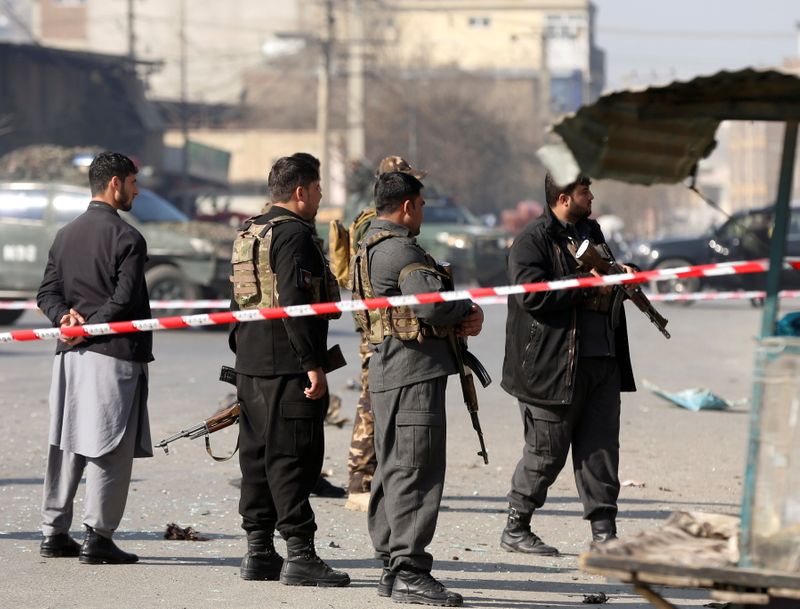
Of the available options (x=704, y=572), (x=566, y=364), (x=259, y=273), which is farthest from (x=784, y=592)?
(x=259, y=273)

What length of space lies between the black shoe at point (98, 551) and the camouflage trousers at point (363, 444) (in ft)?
5.40

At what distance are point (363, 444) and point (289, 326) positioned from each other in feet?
6.36

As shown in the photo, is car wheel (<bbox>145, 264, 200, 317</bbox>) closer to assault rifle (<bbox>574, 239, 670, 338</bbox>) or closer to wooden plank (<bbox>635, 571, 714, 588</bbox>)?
assault rifle (<bbox>574, 239, 670, 338</bbox>)

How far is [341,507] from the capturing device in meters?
8.33

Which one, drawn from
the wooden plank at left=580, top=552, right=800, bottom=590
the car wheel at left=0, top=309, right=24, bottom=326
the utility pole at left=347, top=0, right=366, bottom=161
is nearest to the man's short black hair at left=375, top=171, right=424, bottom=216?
the wooden plank at left=580, top=552, right=800, bottom=590

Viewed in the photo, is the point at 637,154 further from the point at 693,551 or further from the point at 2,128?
the point at 2,128

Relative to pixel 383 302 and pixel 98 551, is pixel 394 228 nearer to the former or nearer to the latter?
pixel 383 302

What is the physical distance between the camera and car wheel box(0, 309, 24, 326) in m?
20.1

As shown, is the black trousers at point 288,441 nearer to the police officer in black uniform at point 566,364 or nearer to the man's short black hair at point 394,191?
the man's short black hair at point 394,191

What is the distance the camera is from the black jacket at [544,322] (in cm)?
676

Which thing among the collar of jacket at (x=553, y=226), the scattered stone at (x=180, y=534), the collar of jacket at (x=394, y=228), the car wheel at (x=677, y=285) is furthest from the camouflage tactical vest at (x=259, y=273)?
the car wheel at (x=677, y=285)

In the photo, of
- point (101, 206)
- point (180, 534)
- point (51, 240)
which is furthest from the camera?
point (51, 240)

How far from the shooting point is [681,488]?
29.7ft

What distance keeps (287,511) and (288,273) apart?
1.00 metres
